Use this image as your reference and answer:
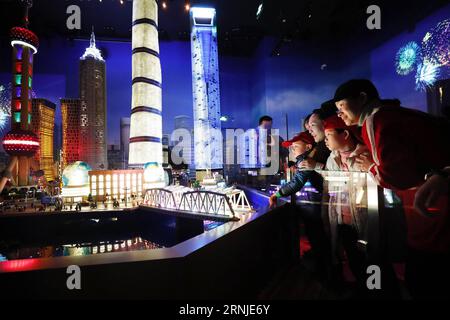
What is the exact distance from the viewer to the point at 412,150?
1.24m

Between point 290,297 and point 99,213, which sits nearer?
point 290,297

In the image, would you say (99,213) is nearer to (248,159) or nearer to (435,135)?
(248,159)

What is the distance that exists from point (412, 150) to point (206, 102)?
18.5 metres

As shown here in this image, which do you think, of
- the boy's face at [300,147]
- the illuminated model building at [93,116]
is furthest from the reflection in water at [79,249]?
the illuminated model building at [93,116]

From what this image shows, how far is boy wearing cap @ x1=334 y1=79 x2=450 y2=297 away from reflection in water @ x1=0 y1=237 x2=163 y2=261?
1118 centimetres

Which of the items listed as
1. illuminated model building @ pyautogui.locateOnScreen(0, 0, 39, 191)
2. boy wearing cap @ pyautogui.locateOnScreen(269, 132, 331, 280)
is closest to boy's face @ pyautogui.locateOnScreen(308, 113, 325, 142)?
boy wearing cap @ pyautogui.locateOnScreen(269, 132, 331, 280)

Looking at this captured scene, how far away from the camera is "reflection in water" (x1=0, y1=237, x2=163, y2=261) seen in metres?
9.83

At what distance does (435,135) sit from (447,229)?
68 cm

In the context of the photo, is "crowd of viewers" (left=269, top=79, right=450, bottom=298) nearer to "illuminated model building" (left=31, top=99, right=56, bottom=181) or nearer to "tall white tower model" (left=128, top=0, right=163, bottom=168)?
"tall white tower model" (left=128, top=0, right=163, bottom=168)

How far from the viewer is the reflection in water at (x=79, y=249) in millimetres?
9828

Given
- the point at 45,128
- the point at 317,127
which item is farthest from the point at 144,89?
the point at 45,128
